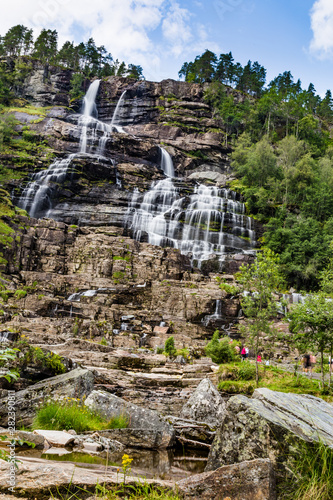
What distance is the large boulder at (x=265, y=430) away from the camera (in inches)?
170

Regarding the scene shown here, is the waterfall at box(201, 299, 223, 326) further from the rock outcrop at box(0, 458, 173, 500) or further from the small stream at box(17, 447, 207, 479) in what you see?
the rock outcrop at box(0, 458, 173, 500)

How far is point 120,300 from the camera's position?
115ft

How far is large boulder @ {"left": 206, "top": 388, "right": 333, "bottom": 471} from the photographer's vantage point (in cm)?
432

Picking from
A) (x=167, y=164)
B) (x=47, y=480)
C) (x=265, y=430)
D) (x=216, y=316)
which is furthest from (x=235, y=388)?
(x=167, y=164)

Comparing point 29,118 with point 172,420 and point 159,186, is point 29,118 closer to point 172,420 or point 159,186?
point 159,186

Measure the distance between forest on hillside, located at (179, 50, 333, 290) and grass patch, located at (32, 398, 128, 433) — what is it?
103 feet

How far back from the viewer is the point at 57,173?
56.8 m

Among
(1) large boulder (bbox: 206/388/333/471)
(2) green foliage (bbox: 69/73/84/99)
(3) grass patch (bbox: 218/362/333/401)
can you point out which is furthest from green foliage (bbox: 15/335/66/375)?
(2) green foliage (bbox: 69/73/84/99)

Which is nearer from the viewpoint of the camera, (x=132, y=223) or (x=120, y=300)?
(x=120, y=300)

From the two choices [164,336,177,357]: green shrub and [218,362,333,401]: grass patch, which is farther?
[164,336,177,357]: green shrub

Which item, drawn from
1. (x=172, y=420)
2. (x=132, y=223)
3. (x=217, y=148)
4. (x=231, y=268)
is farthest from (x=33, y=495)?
(x=217, y=148)

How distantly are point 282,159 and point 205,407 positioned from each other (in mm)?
64909

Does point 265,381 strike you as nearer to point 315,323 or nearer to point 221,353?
point 315,323

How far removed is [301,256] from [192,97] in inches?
2114
